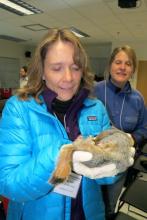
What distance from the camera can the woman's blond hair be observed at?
0.94m

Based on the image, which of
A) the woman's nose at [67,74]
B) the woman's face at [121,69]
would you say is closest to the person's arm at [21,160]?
the woman's nose at [67,74]

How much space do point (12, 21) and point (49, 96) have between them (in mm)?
5030

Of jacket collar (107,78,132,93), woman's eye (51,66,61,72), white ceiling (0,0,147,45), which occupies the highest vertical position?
white ceiling (0,0,147,45)

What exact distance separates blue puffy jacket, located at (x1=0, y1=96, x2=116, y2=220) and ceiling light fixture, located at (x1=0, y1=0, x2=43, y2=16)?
141 inches

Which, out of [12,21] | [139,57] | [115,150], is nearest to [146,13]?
[12,21]

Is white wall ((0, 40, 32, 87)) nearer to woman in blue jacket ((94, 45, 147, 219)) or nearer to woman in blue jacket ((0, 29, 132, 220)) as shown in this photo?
woman in blue jacket ((94, 45, 147, 219))

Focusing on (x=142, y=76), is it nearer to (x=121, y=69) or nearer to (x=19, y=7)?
(x=19, y=7)

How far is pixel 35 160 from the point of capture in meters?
0.76

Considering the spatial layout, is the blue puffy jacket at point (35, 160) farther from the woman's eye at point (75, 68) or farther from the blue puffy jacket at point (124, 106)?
the blue puffy jacket at point (124, 106)

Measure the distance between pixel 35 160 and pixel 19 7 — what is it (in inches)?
164

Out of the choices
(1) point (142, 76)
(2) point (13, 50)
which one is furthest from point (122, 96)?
(2) point (13, 50)

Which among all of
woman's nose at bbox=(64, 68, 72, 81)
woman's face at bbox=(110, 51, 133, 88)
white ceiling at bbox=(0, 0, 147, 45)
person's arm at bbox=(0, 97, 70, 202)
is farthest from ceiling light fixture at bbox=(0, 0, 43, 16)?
person's arm at bbox=(0, 97, 70, 202)

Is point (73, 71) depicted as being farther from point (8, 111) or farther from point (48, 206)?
point (48, 206)

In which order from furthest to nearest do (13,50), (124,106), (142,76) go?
(13,50), (142,76), (124,106)
